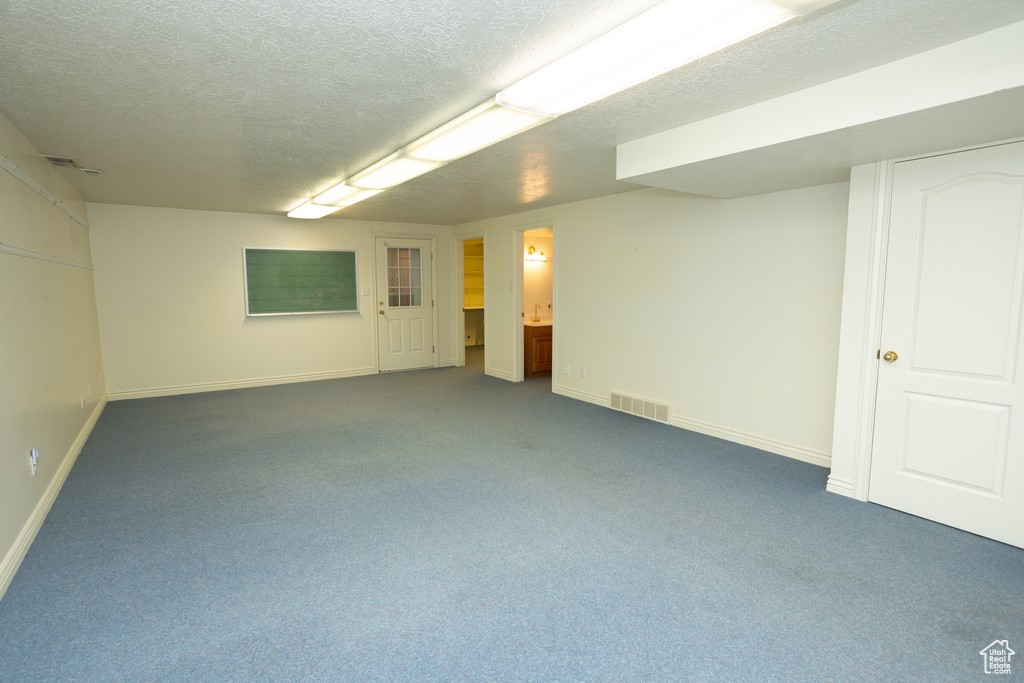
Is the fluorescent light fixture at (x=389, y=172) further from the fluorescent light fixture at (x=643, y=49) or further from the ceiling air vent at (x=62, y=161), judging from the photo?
the ceiling air vent at (x=62, y=161)

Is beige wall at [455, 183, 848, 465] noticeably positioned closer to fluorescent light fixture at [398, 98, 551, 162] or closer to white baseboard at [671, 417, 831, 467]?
white baseboard at [671, 417, 831, 467]

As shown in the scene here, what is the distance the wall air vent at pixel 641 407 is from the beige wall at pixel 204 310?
3.96 m

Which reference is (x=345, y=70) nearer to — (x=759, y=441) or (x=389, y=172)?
(x=389, y=172)

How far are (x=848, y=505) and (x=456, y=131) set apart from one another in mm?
3247

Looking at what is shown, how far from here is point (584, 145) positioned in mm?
3322

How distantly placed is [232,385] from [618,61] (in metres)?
6.38

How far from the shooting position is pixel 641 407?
16.6ft

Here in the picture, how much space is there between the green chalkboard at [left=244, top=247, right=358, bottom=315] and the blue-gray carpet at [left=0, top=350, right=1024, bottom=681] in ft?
9.62

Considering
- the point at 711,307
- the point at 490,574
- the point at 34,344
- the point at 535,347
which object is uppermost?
the point at 711,307

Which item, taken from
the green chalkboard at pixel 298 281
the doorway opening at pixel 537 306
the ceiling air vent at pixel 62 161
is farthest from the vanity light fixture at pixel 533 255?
the ceiling air vent at pixel 62 161

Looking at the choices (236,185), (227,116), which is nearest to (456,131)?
(227,116)

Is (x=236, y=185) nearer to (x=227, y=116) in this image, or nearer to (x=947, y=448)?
(x=227, y=116)

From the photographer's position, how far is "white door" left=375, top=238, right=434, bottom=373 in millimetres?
7527

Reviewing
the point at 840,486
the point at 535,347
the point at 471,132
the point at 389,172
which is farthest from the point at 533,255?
the point at 840,486
